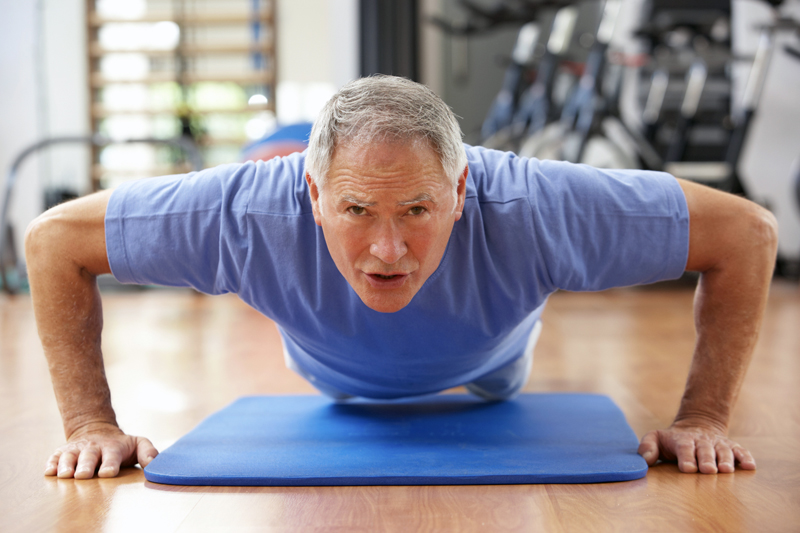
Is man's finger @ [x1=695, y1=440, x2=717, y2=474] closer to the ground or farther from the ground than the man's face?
closer to the ground

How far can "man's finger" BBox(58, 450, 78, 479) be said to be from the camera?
1.17 metres

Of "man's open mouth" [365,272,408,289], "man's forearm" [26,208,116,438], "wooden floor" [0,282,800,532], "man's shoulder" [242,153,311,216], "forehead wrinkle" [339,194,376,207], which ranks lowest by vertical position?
"wooden floor" [0,282,800,532]

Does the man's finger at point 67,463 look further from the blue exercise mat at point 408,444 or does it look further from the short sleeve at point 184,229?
the short sleeve at point 184,229

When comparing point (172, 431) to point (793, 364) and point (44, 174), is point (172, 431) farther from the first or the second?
point (44, 174)

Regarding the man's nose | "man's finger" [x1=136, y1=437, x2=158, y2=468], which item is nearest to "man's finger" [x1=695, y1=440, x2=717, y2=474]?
the man's nose

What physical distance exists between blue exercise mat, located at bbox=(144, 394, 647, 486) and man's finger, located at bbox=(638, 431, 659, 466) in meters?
0.02

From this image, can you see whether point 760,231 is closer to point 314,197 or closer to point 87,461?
point 314,197

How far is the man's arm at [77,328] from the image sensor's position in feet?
3.88

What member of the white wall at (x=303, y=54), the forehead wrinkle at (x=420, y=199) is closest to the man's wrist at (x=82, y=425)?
the forehead wrinkle at (x=420, y=199)

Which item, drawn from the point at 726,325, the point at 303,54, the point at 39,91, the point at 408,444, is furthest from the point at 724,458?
the point at 303,54

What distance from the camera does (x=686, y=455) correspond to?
1.18 metres

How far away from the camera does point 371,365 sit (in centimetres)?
128

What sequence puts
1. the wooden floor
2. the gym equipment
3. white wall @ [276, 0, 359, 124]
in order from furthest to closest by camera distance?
white wall @ [276, 0, 359, 124] < the gym equipment < the wooden floor

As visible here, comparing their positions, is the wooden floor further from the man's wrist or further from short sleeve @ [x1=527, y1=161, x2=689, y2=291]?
short sleeve @ [x1=527, y1=161, x2=689, y2=291]
